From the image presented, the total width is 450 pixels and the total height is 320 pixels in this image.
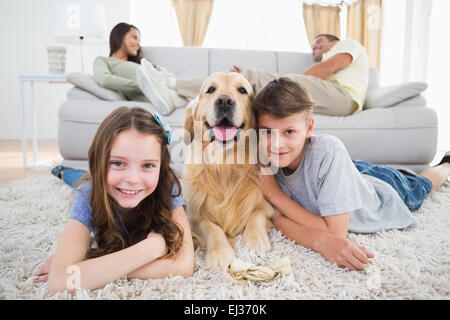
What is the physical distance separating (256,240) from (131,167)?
0.57 meters

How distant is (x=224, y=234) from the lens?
132 cm

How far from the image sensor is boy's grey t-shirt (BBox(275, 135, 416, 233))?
1.21 metres

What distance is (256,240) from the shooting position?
1.25 metres

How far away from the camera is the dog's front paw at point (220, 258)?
107 cm

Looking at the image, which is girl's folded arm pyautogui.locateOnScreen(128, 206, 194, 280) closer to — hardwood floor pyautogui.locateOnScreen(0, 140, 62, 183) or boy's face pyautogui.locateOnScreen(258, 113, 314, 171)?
boy's face pyautogui.locateOnScreen(258, 113, 314, 171)

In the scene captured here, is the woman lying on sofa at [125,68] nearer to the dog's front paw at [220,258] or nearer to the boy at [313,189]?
the boy at [313,189]

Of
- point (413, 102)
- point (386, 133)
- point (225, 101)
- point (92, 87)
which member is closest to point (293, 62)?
point (413, 102)

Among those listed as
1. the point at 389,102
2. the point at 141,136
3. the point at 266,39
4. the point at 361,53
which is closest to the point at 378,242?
the point at 141,136

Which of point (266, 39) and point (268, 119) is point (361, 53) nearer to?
point (268, 119)

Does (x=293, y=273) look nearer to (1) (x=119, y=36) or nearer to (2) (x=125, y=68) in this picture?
(2) (x=125, y=68)

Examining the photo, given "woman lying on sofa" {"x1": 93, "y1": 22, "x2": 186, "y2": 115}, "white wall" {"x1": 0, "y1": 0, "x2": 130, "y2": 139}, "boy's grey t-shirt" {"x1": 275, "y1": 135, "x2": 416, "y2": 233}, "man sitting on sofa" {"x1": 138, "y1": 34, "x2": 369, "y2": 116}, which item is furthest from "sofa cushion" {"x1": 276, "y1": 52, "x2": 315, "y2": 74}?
"white wall" {"x1": 0, "y1": 0, "x2": 130, "y2": 139}

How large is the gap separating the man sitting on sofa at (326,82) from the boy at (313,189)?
116 cm

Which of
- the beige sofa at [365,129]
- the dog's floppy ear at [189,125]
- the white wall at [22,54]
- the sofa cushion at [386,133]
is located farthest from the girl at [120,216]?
the white wall at [22,54]

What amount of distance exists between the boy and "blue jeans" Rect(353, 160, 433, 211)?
224 millimetres
